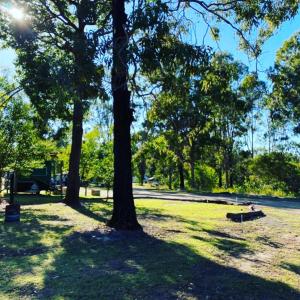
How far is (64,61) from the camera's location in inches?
389

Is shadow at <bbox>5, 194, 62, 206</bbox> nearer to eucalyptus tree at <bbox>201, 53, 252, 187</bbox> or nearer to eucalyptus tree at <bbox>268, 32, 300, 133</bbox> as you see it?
eucalyptus tree at <bbox>201, 53, 252, 187</bbox>

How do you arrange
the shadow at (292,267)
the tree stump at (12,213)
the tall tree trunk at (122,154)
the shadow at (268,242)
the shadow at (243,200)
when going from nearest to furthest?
the shadow at (292,267), the shadow at (268,242), the tall tree trunk at (122,154), the tree stump at (12,213), the shadow at (243,200)

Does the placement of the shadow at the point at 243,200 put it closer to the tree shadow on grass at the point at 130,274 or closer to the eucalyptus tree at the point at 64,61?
the eucalyptus tree at the point at 64,61

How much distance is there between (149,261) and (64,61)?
4732 mm

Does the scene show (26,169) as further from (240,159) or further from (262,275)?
(240,159)

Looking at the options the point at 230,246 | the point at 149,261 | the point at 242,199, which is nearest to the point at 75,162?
the point at 242,199

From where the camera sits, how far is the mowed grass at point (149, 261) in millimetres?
6082

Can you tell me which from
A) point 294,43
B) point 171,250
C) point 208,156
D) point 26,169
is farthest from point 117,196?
point 208,156

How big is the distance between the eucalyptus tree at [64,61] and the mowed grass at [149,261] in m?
3.14

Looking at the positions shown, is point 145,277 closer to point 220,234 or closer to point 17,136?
point 220,234

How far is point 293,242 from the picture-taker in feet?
34.1

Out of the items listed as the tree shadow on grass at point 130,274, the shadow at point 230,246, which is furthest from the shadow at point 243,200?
the tree shadow on grass at point 130,274

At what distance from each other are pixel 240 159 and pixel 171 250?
42681mm

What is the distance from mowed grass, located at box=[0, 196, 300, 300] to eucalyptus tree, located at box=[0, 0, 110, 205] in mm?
3136
